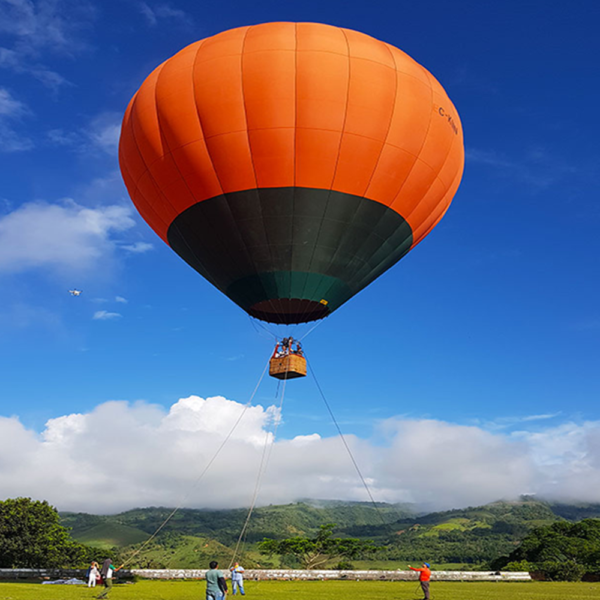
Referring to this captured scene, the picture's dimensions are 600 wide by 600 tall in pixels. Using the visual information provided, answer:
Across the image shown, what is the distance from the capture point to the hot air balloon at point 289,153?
69.9ft

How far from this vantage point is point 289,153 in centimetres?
2147

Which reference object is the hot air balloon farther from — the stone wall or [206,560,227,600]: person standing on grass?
the stone wall

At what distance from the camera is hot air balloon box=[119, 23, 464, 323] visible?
2130 centimetres

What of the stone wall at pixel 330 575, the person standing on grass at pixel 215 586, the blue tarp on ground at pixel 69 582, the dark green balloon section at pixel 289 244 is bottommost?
the stone wall at pixel 330 575

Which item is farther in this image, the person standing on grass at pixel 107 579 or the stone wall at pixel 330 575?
the stone wall at pixel 330 575

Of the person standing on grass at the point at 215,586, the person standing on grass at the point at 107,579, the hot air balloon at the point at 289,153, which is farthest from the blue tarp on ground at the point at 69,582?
the person standing on grass at the point at 215,586

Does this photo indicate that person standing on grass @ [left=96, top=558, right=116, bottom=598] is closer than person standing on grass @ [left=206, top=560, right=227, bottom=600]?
No

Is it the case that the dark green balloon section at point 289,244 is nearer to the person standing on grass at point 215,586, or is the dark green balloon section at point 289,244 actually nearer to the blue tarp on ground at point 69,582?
the person standing on grass at point 215,586

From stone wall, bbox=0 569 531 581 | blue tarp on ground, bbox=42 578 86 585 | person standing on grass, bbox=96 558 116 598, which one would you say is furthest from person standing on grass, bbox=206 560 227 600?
stone wall, bbox=0 569 531 581

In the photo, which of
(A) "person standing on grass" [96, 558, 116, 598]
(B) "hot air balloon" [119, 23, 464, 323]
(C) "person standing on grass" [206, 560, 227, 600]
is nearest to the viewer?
(C) "person standing on grass" [206, 560, 227, 600]

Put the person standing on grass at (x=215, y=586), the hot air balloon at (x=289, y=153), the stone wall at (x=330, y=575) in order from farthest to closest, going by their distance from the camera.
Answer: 1. the stone wall at (x=330, y=575)
2. the hot air balloon at (x=289, y=153)
3. the person standing on grass at (x=215, y=586)

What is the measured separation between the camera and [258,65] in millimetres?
21297

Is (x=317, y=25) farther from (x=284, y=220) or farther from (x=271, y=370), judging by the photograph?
(x=271, y=370)

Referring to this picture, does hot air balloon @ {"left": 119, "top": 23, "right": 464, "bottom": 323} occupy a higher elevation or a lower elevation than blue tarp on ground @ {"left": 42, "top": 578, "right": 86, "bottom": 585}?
higher
